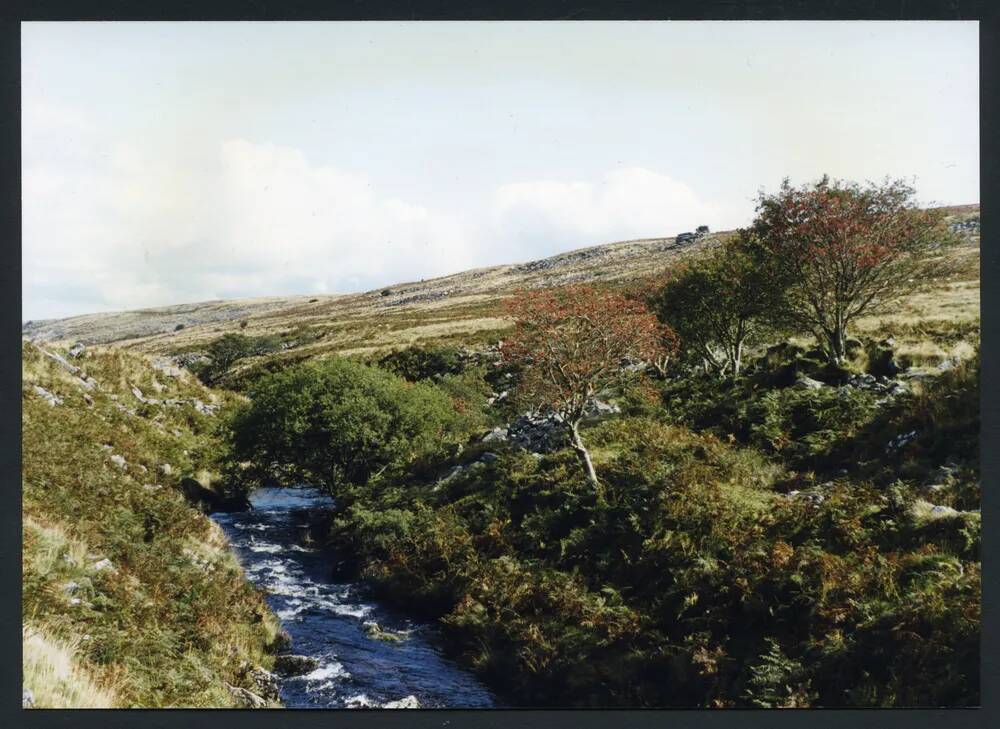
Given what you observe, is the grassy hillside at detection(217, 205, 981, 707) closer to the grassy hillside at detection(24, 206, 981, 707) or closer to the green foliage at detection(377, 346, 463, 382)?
the grassy hillside at detection(24, 206, 981, 707)

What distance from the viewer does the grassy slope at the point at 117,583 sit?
8.82m

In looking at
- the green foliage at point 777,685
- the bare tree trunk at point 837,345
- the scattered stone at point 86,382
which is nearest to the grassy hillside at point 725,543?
the green foliage at point 777,685

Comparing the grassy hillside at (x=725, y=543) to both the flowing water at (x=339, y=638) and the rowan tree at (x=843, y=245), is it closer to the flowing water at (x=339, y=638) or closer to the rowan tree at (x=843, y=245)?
the flowing water at (x=339, y=638)

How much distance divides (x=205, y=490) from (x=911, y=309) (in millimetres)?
23764

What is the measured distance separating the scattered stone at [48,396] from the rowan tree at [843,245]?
59.2ft

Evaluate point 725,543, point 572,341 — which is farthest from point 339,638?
point 572,341

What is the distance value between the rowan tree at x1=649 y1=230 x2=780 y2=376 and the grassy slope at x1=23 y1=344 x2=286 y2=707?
46.0 feet

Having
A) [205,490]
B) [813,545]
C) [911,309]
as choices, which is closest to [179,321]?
[205,490]

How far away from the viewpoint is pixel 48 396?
17.8 meters

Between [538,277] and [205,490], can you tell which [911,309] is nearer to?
[205,490]

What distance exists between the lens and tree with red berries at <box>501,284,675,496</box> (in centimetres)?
1431

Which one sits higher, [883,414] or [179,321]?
[179,321]

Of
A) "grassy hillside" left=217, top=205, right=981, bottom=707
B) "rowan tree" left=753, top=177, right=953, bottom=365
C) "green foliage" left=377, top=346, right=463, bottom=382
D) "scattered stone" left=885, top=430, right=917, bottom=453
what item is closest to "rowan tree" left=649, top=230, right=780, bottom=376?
"rowan tree" left=753, top=177, right=953, bottom=365

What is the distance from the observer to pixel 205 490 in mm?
20453
